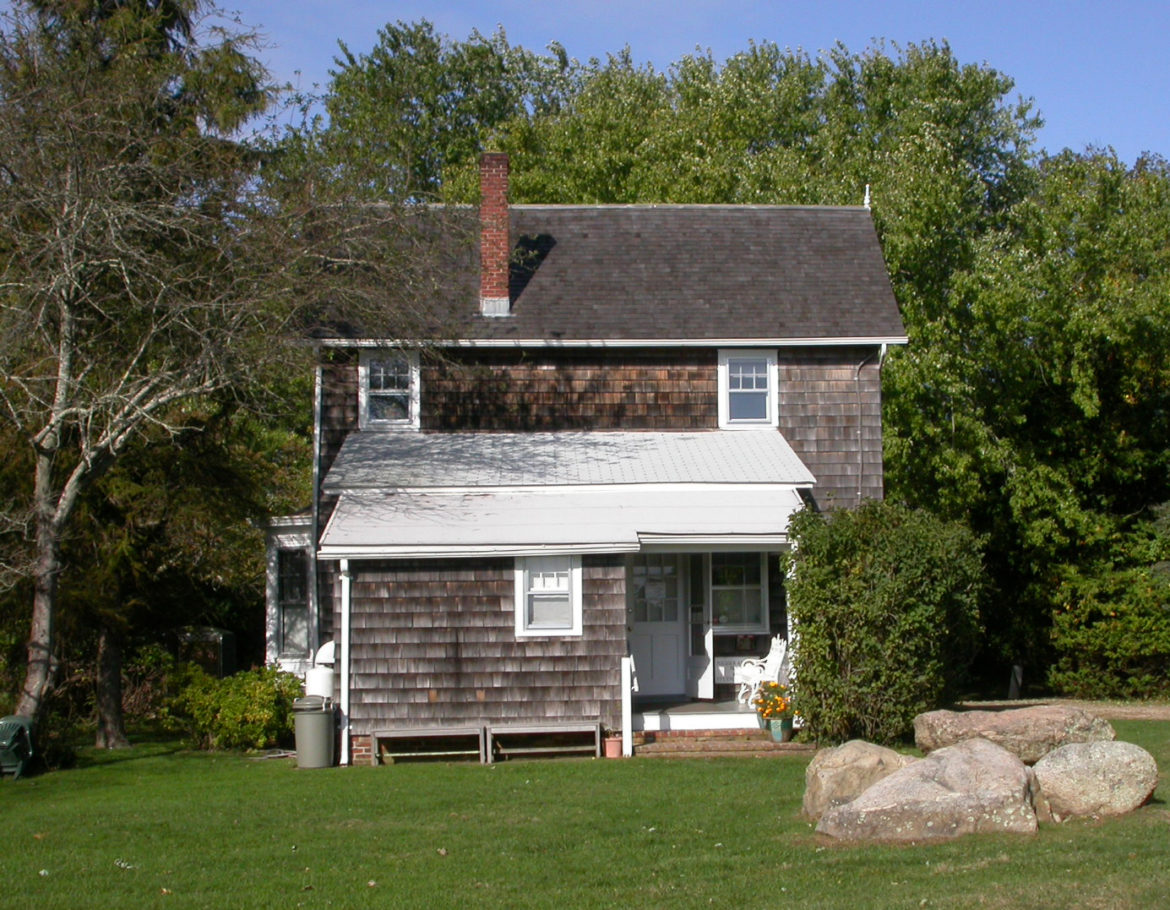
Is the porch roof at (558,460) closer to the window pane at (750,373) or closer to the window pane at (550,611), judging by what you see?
the window pane at (750,373)

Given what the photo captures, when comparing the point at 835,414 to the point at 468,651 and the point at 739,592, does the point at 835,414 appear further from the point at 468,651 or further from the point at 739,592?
the point at 468,651

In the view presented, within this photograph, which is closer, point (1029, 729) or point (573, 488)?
point (1029, 729)

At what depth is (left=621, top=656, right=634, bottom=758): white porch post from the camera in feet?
51.2

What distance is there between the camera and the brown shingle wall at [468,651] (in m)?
15.8

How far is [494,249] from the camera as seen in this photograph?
65.6ft

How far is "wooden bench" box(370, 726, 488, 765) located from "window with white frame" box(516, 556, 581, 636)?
56.3 inches

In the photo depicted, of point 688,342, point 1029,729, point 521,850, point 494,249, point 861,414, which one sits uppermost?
point 494,249

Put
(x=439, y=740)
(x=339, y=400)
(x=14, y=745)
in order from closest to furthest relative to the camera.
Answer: (x=14, y=745) → (x=439, y=740) → (x=339, y=400)

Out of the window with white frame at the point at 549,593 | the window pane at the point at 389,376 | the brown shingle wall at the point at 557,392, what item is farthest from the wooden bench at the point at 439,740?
the window pane at the point at 389,376

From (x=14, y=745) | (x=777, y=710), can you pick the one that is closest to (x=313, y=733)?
(x=14, y=745)

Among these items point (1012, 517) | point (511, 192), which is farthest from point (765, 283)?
point (511, 192)

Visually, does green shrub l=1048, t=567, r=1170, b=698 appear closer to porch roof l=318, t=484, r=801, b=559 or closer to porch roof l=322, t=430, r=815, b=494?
porch roof l=322, t=430, r=815, b=494

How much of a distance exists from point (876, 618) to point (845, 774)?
13.9 ft

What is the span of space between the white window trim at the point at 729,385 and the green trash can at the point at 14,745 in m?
10.3
